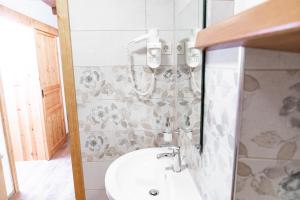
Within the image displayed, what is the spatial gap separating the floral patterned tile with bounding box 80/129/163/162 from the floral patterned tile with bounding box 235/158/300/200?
2.92 feet

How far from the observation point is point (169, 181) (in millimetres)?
961

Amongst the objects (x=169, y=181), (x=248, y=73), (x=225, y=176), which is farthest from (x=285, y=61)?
(x=169, y=181)

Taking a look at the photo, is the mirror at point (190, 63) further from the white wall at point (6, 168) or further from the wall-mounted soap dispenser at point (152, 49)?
the white wall at point (6, 168)

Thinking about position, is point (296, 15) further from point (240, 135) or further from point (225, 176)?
point (225, 176)

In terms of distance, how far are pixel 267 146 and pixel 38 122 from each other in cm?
296

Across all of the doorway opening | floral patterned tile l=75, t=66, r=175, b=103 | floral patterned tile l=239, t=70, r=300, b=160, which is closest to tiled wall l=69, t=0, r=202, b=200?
floral patterned tile l=75, t=66, r=175, b=103

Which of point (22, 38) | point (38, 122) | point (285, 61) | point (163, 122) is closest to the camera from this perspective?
point (285, 61)

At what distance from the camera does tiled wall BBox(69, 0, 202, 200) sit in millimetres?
1217

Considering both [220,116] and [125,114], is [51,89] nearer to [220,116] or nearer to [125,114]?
[125,114]

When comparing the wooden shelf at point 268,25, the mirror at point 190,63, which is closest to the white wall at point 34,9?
the mirror at point 190,63

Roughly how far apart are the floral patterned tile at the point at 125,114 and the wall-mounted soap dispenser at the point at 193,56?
44 centimetres

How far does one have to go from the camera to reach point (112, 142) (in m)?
1.36

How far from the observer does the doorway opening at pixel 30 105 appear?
98.4 inches

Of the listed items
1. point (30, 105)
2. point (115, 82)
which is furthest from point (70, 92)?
point (30, 105)
